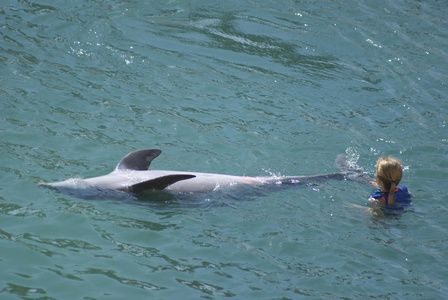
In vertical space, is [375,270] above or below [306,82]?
below

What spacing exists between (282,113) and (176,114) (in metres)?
1.58

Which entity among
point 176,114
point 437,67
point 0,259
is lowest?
point 0,259

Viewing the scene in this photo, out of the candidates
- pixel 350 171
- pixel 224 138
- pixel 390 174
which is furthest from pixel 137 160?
pixel 390 174

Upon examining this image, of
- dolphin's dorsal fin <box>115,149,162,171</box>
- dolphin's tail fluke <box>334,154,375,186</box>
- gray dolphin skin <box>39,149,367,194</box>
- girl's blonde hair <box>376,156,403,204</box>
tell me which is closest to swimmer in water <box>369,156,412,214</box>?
girl's blonde hair <box>376,156,403,204</box>

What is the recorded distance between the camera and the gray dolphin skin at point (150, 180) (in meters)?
6.79

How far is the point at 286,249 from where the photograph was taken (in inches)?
244

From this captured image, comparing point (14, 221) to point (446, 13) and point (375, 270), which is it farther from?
point (446, 13)

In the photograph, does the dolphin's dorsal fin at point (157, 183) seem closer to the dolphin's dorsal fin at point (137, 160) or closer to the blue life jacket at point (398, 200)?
the dolphin's dorsal fin at point (137, 160)

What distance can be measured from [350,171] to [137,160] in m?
2.61

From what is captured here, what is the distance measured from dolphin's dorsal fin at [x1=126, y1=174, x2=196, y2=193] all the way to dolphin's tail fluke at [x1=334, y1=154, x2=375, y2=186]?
6.97ft

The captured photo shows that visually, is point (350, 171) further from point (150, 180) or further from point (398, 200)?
point (150, 180)

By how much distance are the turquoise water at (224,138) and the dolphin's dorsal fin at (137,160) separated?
455mm

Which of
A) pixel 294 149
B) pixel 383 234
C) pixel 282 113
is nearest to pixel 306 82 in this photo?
pixel 282 113

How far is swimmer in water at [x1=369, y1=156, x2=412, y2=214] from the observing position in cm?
710
